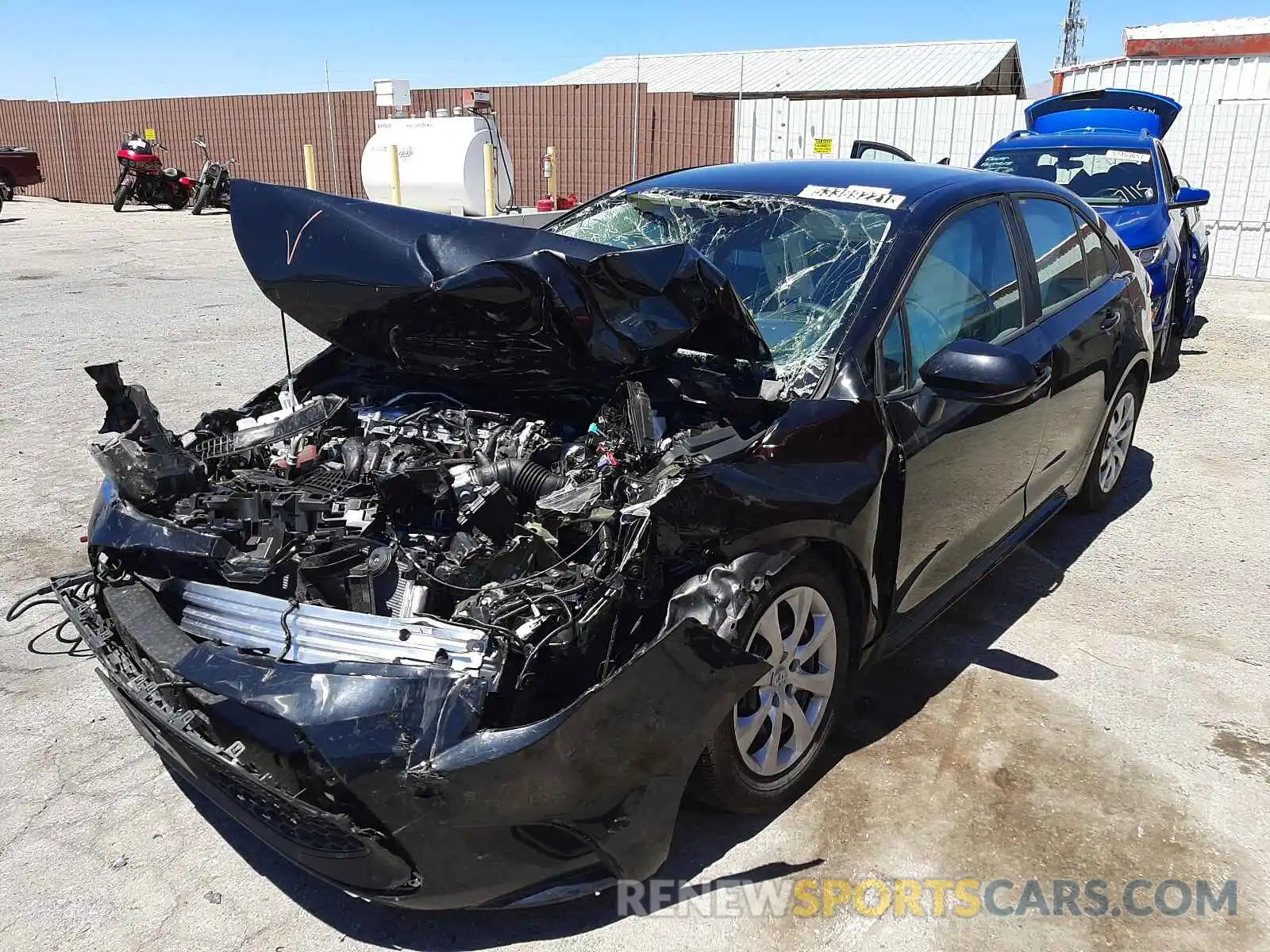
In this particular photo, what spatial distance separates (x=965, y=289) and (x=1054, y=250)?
0.94 meters

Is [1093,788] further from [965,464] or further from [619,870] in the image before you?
[619,870]

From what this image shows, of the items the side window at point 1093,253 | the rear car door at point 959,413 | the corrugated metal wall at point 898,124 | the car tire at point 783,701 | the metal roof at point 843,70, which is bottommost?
the car tire at point 783,701

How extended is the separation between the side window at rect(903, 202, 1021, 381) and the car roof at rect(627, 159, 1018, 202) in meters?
0.17

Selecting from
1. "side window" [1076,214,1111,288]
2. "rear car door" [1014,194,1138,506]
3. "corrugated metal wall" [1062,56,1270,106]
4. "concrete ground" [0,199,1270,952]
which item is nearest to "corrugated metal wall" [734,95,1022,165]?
"corrugated metal wall" [1062,56,1270,106]

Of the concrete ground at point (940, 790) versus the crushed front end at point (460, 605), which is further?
the concrete ground at point (940, 790)

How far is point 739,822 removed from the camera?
9.16 feet

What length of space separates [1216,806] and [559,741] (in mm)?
2117

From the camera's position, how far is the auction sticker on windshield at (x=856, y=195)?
3.45 meters

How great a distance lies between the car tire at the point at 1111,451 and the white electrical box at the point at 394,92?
1761 centimetres

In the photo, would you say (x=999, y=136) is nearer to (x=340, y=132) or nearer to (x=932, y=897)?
(x=932, y=897)

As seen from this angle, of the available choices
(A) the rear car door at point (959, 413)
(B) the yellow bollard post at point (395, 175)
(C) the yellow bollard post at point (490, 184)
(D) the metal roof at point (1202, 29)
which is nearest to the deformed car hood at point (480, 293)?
(A) the rear car door at point (959, 413)

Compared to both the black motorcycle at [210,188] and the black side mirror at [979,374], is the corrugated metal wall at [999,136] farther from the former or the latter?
the black motorcycle at [210,188]

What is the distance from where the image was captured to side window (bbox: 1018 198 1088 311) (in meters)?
3.95

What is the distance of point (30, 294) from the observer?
428 inches
